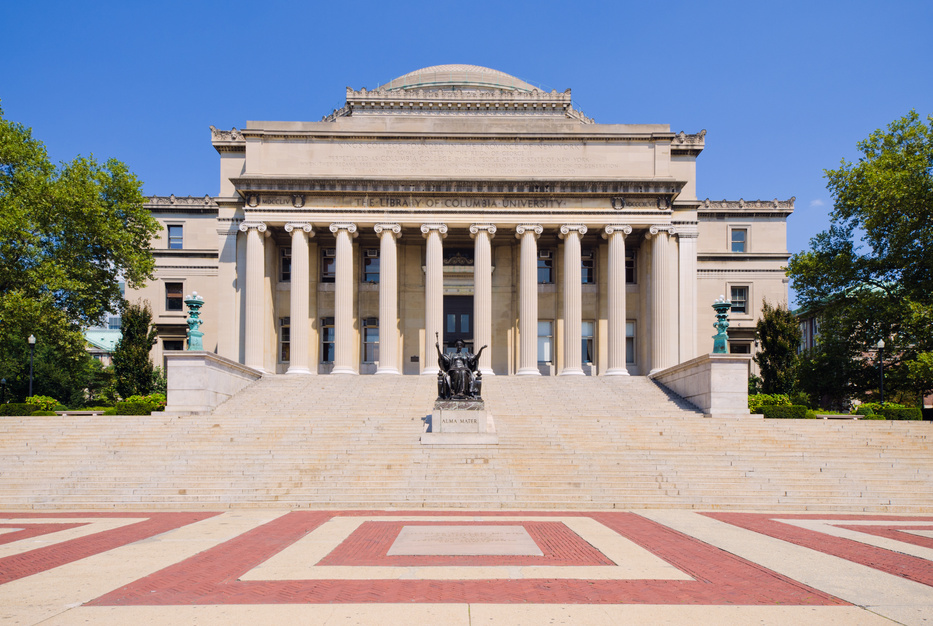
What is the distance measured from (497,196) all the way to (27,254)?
86.0 feet

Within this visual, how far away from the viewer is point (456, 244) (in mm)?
46438

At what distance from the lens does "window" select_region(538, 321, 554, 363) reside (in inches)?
1797

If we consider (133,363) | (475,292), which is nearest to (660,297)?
(475,292)

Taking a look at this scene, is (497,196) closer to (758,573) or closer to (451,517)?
(451,517)

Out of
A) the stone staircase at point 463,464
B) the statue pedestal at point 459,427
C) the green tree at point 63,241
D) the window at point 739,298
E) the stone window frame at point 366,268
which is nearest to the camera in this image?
the stone staircase at point 463,464

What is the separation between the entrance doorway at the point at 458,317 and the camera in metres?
46.3

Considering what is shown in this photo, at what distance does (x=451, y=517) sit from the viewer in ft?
52.0

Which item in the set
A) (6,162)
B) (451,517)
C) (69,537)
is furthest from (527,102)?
(69,537)

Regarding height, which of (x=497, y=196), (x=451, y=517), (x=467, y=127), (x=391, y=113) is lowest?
(x=451, y=517)

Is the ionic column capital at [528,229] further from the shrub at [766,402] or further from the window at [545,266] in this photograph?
the shrub at [766,402]

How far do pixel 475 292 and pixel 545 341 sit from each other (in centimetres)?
693

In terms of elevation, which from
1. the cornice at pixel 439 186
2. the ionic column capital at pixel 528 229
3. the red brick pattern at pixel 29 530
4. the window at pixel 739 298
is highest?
the cornice at pixel 439 186

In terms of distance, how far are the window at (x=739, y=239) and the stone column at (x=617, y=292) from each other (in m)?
17.1

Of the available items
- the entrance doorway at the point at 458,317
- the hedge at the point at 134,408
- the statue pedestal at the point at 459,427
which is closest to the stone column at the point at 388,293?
the entrance doorway at the point at 458,317
